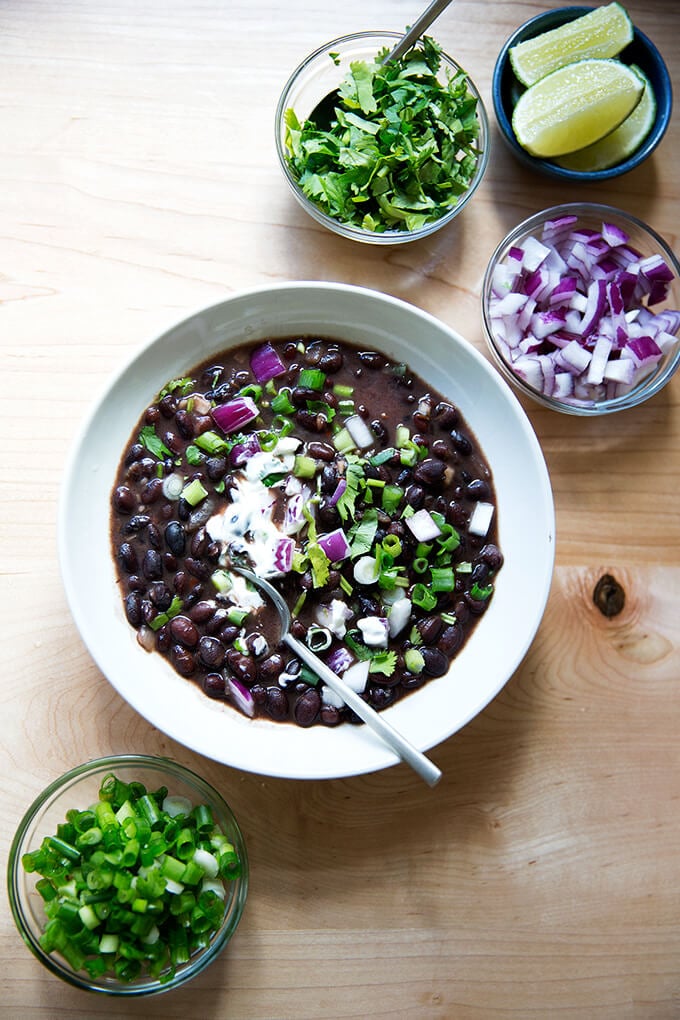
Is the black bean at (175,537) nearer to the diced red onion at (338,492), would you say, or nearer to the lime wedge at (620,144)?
the diced red onion at (338,492)

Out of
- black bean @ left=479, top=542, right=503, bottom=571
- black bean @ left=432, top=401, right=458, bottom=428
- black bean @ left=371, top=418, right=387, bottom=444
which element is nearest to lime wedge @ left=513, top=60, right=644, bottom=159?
black bean @ left=432, top=401, right=458, bottom=428

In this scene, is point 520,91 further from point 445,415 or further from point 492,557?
point 492,557

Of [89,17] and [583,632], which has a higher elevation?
[89,17]

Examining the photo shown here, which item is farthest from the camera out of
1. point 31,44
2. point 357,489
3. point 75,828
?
point 31,44

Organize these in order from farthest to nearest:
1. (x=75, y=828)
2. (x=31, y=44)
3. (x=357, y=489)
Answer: (x=31, y=44), (x=357, y=489), (x=75, y=828)

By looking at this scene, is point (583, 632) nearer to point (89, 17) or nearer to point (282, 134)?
point (282, 134)

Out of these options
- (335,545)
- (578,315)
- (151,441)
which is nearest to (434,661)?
(335,545)

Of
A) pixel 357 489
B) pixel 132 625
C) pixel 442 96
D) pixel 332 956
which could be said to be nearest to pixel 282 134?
pixel 442 96
